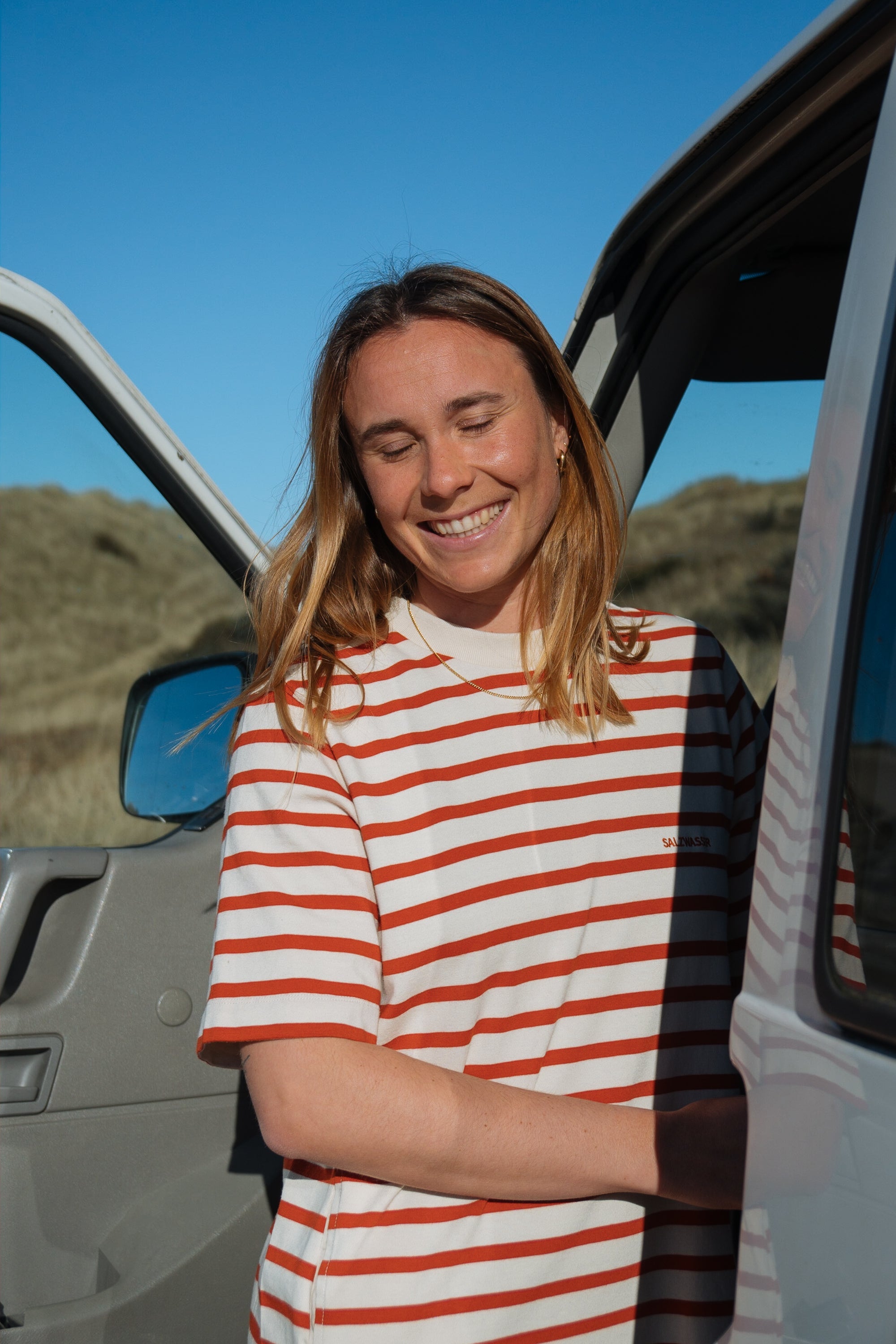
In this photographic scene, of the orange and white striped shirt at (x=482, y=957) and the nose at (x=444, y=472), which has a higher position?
the nose at (x=444, y=472)

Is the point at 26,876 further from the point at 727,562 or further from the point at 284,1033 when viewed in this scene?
the point at 727,562

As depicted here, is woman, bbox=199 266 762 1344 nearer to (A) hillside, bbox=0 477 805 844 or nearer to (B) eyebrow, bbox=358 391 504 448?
(B) eyebrow, bbox=358 391 504 448

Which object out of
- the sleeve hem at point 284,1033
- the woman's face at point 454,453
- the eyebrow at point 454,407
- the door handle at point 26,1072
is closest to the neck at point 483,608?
the woman's face at point 454,453

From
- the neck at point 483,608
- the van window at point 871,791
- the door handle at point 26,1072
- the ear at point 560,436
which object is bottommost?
the door handle at point 26,1072

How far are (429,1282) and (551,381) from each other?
4.02 feet

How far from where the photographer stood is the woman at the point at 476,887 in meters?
1.21

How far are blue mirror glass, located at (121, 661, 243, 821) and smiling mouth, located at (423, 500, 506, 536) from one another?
0.91 metres

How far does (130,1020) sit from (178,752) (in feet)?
1.79

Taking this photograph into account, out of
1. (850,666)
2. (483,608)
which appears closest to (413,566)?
(483,608)

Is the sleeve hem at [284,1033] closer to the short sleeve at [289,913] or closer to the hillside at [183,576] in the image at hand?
the short sleeve at [289,913]

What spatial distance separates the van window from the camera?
905 millimetres

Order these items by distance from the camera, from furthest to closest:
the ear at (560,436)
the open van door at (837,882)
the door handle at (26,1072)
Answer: the door handle at (26,1072), the ear at (560,436), the open van door at (837,882)

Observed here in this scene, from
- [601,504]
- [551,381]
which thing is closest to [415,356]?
[551,381]

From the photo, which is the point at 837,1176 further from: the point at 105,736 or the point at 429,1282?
the point at 105,736
